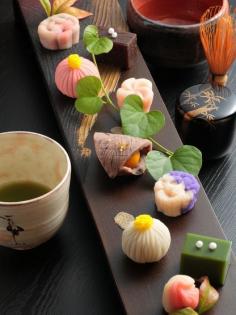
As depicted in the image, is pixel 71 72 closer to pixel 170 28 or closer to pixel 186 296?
pixel 170 28

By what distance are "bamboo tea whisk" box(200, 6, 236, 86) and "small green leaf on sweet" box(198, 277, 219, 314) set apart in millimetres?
424

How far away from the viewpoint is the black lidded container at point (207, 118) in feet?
3.87

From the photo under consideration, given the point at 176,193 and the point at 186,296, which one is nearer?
the point at 186,296

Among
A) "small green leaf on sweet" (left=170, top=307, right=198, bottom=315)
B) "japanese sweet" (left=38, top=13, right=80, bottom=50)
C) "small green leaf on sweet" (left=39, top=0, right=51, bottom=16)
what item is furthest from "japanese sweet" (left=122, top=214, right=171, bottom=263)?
"small green leaf on sweet" (left=39, top=0, right=51, bottom=16)

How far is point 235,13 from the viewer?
150 cm

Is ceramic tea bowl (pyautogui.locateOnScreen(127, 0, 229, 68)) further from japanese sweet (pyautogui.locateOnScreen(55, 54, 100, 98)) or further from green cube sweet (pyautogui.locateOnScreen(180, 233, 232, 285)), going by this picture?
green cube sweet (pyautogui.locateOnScreen(180, 233, 232, 285))

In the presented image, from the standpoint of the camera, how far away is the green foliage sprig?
43.6 inches

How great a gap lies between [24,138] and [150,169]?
19cm

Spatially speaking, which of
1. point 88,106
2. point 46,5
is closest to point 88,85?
point 88,106

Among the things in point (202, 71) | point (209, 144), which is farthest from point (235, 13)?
point (209, 144)

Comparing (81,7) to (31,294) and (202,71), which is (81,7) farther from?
(31,294)

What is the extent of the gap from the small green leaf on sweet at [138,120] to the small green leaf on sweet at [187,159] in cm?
5

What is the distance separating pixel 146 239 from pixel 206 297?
109mm

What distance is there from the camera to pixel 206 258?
0.95 m
